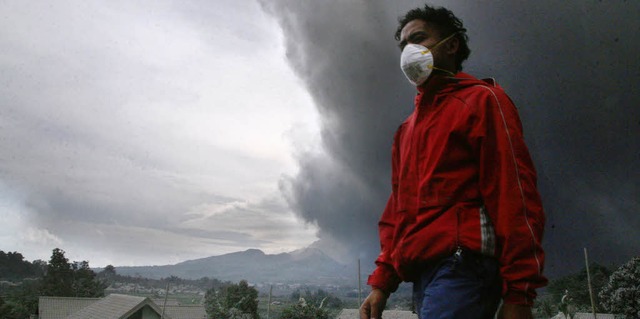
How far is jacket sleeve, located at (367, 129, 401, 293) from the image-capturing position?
6.92ft

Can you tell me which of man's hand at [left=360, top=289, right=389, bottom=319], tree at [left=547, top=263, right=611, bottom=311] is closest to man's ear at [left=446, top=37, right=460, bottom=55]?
man's hand at [left=360, top=289, right=389, bottom=319]

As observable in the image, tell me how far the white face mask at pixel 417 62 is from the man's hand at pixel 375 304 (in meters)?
1.03

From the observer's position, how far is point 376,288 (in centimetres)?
211

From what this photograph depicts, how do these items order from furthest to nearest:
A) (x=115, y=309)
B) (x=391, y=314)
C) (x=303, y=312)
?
(x=391, y=314) < (x=303, y=312) < (x=115, y=309)

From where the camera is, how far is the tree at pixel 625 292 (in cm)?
4028

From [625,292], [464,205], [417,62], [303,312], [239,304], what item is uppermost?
[417,62]

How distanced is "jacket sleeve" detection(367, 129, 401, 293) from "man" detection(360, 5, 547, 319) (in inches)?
0.6

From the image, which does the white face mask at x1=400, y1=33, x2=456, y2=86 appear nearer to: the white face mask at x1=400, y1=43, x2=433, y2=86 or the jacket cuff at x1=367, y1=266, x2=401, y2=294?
the white face mask at x1=400, y1=43, x2=433, y2=86

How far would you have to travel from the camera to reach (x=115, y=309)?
101 feet

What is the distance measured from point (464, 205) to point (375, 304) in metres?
0.71

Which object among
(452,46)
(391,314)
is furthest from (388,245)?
(391,314)

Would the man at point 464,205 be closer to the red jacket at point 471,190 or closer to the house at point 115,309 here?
the red jacket at point 471,190

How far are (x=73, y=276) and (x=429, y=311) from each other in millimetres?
96069

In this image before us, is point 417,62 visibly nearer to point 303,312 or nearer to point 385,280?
point 385,280
